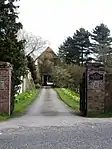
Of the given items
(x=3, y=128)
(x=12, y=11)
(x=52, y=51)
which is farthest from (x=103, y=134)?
(x=52, y=51)

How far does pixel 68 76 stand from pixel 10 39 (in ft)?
157

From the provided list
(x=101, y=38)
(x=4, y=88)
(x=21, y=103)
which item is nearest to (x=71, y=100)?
(x=21, y=103)

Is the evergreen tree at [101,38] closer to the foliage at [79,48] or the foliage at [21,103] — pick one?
the foliage at [79,48]

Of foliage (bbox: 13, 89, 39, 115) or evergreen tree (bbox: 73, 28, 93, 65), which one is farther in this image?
evergreen tree (bbox: 73, 28, 93, 65)

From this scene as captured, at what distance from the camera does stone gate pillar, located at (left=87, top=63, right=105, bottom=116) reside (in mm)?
22500

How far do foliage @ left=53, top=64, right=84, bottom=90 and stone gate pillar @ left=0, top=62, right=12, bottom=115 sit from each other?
51.7 m

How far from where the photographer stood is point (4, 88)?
2180 cm

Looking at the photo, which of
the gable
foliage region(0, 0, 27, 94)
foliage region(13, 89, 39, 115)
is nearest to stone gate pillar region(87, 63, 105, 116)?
foliage region(13, 89, 39, 115)

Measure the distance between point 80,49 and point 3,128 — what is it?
7773cm

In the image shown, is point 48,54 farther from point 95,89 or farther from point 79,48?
point 95,89

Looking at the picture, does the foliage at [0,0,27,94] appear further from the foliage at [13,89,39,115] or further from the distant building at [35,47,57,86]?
the distant building at [35,47,57,86]

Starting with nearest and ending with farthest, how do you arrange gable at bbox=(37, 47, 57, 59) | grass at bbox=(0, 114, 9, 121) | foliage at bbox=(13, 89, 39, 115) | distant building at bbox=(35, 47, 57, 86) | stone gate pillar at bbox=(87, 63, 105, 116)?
grass at bbox=(0, 114, 9, 121), stone gate pillar at bbox=(87, 63, 105, 116), foliage at bbox=(13, 89, 39, 115), distant building at bbox=(35, 47, 57, 86), gable at bbox=(37, 47, 57, 59)

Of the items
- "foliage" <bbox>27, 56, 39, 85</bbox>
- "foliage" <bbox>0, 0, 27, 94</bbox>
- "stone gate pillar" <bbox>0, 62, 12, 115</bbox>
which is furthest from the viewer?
"foliage" <bbox>27, 56, 39, 85</bbox>

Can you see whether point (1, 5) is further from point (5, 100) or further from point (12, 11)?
point (5, 100)
